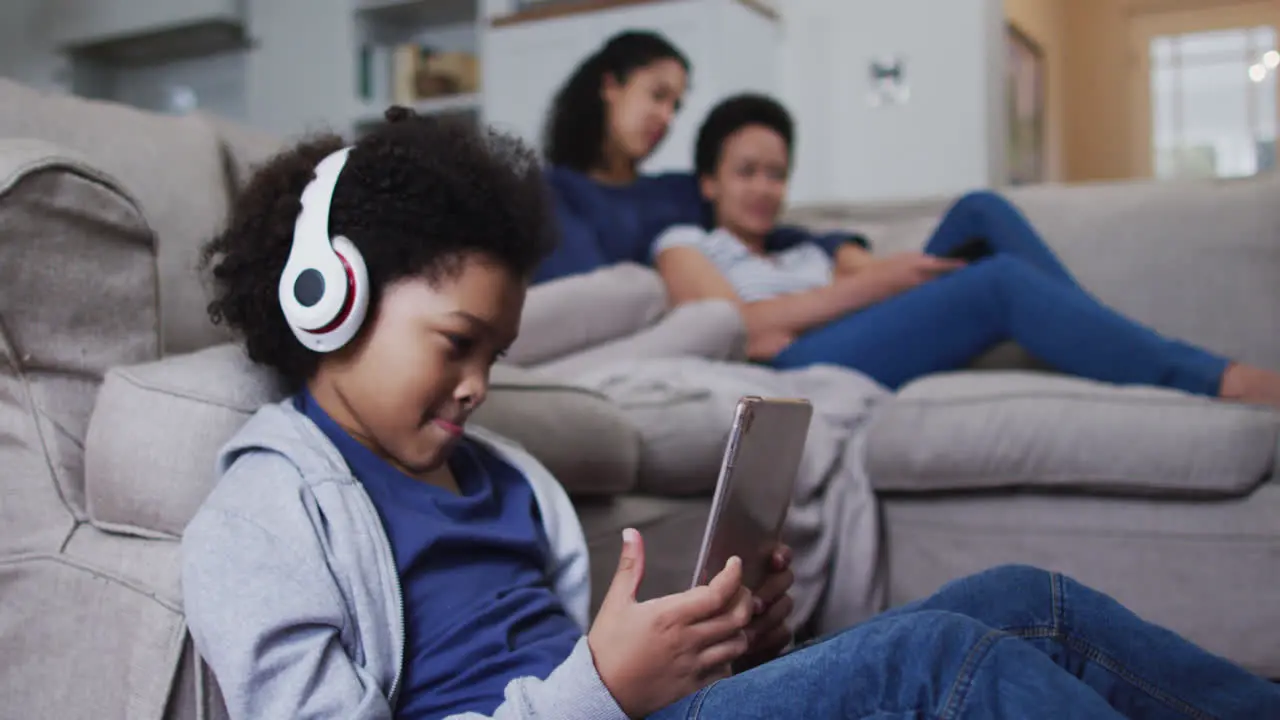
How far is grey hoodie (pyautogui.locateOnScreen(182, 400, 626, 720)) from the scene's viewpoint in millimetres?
675

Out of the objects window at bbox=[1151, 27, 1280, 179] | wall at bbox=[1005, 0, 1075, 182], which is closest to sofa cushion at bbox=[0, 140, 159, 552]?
wall at bbox=[1005, 0, 1075, 182]

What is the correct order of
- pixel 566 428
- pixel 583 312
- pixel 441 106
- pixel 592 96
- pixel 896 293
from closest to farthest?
pixel 566 428, pixel 583 312, pixel 896 293, pixel 592 96, pixel 441 106

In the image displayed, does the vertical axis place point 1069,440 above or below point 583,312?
below

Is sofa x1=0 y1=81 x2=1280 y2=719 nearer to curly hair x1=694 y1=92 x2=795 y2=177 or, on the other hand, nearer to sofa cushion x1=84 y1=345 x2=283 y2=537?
sofa cushion x1=84 y1=345 x2=283 y2=537

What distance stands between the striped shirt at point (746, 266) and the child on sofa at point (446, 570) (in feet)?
4.08

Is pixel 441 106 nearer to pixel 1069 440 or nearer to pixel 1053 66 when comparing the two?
pixel 1069 440

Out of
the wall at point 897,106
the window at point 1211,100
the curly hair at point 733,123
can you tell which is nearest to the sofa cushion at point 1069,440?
the curly hair at point 733,123

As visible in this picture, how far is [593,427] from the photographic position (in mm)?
1233

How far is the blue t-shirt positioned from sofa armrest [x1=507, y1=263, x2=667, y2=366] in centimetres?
67

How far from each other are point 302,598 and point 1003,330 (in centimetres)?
136

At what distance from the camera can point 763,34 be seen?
3.89m

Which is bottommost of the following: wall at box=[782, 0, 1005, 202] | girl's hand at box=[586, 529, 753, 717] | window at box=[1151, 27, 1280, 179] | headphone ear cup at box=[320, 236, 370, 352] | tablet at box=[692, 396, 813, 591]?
girl's hand at box=[586, 529, 753, 717]

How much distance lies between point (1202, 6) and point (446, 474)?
7.17 metres

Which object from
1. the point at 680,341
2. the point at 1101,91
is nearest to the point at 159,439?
the point at 680,341
